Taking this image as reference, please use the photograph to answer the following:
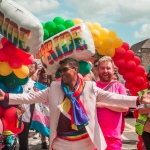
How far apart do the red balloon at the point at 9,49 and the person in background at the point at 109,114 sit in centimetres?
105

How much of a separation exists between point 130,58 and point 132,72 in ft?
0.87

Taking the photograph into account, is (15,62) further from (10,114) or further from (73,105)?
(73,105)

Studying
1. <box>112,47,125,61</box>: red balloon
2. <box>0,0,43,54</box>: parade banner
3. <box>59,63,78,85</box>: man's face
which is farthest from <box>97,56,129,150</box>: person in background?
<box>112,47,125,61</box>: red balloon

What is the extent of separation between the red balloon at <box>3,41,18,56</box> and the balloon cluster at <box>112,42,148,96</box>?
8.47 feet

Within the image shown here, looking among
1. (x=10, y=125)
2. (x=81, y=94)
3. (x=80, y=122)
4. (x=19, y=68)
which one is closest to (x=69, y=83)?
(x=81, y=94)

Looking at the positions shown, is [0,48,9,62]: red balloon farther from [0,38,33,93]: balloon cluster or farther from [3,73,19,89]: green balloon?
[3,73,19,89]: green balloon

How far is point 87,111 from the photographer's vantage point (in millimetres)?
3271

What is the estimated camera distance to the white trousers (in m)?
3.17

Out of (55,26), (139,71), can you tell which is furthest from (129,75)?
(55,26)

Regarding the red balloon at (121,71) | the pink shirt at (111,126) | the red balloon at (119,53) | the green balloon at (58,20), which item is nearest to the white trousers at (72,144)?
the pink shirt at (111,126)

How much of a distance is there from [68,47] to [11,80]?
0.84 metres

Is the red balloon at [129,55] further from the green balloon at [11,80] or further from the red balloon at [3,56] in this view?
the red balloon at [3,56]

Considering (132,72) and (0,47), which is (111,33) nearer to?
(132,72)

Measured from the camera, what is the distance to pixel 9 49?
3.76m
